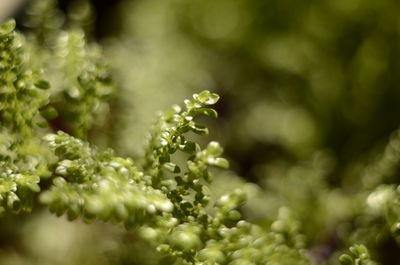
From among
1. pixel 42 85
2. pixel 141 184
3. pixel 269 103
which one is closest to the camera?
pixel 141 184

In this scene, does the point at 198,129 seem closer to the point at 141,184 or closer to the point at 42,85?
the point at 141,184

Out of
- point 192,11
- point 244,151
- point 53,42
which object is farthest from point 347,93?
point 53,42

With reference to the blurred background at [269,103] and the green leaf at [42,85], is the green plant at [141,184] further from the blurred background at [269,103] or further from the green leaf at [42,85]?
the blurred background at [269,103]

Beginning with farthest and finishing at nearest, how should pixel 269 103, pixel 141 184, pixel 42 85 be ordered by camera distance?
pixel 269 103 < pixel 42 85 < pixel 141 184

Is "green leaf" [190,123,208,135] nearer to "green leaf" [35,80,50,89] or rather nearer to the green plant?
the green plant

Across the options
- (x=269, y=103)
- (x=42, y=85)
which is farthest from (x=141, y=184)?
(x=269, y=103)

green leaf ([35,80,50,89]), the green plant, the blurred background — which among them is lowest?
the green plant

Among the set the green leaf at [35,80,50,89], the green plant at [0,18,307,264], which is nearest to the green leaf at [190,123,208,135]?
the green plant at [0,18,307,264]

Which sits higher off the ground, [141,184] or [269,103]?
[269,103]

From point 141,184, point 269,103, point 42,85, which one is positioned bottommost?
Result: point 141,184
